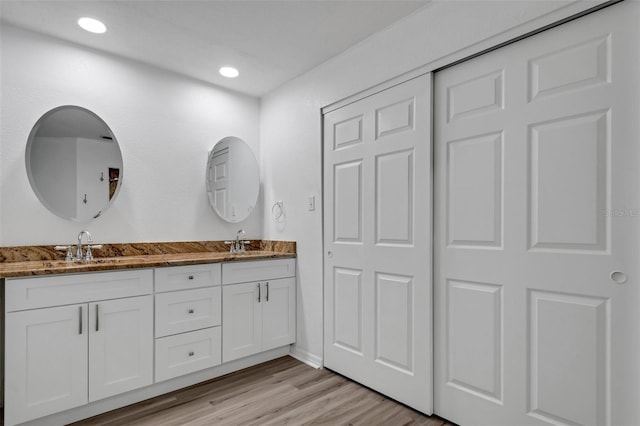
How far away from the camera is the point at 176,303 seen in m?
2.31

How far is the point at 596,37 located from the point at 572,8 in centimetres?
16

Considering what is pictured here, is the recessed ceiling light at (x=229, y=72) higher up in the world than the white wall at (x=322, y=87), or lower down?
higher up

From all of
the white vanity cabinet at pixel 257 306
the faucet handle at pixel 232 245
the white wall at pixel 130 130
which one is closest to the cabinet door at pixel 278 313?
the white vanity cabinet at pixel 257 306

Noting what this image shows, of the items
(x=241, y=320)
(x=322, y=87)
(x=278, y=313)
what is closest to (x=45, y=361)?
(x=241, y=320)

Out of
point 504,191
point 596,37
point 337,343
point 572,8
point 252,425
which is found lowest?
point 252,425

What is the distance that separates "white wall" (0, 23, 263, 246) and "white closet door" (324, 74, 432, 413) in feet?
3.64

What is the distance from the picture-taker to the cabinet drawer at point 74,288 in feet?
5.80

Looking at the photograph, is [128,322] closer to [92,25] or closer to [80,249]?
[80,249]

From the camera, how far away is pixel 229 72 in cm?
289

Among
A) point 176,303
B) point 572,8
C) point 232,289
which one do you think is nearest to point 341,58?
point 572,8

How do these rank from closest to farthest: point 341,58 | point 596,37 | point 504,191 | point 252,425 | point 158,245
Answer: point 596,37 < point 504,191 < point 252,425 < point 341,58 < point 158,245

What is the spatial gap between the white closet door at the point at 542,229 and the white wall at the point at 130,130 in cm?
199

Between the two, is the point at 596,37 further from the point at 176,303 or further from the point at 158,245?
the point at 158,245

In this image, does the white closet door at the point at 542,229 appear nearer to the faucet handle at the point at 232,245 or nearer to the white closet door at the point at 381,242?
the white closet door at the point at 381,242
